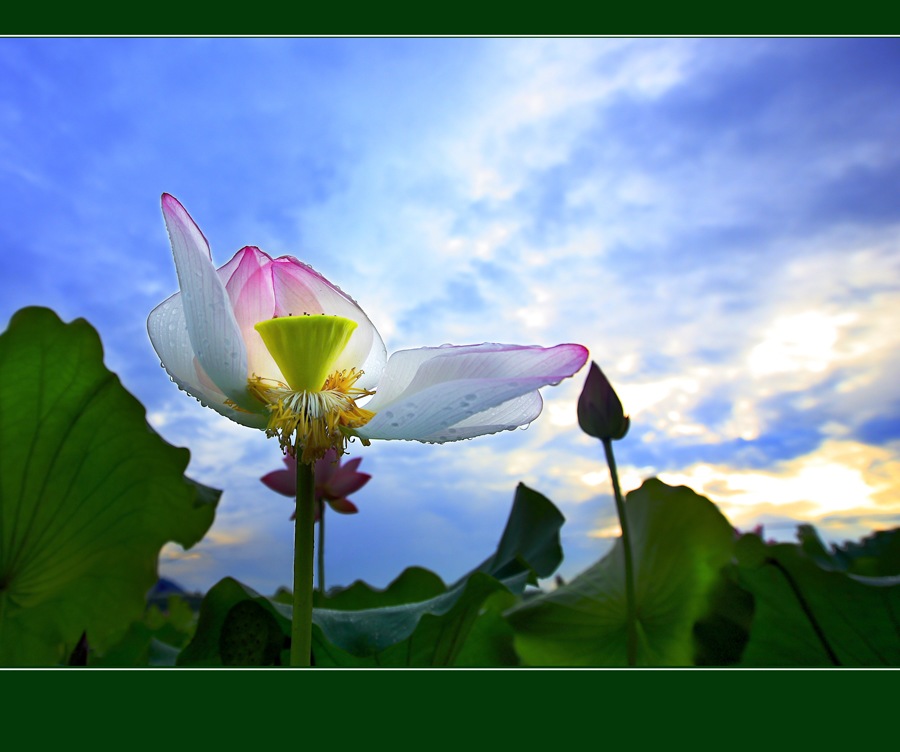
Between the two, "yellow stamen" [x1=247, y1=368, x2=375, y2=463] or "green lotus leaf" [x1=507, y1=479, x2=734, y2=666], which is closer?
"yellow stamen" [x1=247, y1=368, x2=375, y2=463]

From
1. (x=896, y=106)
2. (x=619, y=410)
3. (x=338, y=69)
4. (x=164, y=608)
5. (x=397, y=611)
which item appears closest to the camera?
(x=397, y=611)

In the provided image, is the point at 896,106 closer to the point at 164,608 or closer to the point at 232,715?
the point at 232,715

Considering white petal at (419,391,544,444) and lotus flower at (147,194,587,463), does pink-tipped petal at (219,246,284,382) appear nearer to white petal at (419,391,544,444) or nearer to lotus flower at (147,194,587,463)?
lotus flower at (147,194,587,463)

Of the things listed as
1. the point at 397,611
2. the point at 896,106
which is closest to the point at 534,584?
the point at 397,611

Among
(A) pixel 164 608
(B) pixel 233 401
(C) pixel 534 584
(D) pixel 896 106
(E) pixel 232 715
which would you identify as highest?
(D) pixel 896 106

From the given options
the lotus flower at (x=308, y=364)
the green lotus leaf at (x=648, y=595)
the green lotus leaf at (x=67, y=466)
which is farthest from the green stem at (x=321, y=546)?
the lotus flower at (x=308, y=364)

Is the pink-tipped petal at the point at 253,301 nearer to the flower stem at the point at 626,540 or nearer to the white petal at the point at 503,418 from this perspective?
the white petal at the point at 503,418

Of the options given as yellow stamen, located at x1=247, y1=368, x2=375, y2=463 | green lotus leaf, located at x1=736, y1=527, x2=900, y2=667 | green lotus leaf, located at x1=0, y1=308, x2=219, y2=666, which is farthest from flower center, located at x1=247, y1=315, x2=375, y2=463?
green lotus leaf, located at x1=736, y1=527, x2=900, y2=667

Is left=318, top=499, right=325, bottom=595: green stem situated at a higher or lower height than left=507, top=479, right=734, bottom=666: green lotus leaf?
higher
